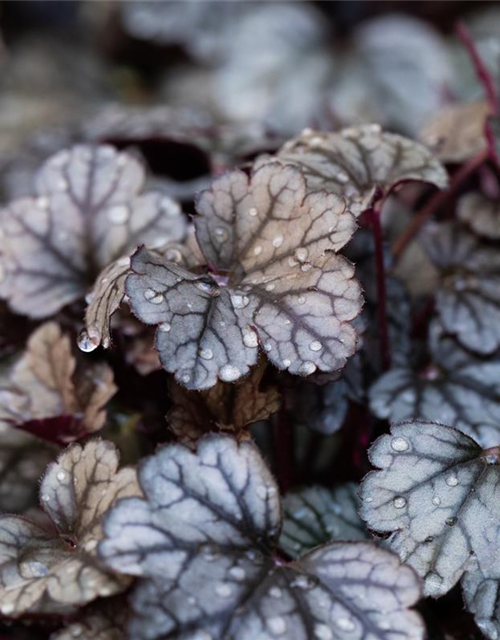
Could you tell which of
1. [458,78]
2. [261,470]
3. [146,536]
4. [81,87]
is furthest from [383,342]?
[81,87]

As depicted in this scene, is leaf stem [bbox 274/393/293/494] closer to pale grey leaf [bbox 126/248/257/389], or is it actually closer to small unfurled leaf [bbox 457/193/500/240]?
pale grey leaf [bbox 126/248/257/389]

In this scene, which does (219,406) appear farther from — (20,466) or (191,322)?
(20,466)

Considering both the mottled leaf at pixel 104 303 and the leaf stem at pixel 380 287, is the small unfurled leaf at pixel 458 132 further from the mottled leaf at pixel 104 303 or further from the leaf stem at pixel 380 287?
the mottled leaf at pixel 104 303

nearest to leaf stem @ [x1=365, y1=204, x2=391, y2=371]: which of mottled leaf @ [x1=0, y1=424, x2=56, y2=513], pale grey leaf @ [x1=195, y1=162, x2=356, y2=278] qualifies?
pale grey leaf @ [x1=195, y1=162, x2=356, y2=278]

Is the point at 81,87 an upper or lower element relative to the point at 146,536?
lower

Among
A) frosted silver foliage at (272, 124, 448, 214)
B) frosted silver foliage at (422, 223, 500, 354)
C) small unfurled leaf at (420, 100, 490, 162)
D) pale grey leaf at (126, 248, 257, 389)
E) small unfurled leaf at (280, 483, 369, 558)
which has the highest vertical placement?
frosted silver foliage at (272, 124, 448, 214)

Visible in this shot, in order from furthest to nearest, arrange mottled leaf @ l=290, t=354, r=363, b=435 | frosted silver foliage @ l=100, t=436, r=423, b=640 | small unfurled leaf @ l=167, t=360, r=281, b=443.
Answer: mottled leaf @ l=290, t=354, r=363, b=435 → small unfurled leaf @ l=167, t=360, r=281, b=443 → frosted silver foliage @ l=100, t=436, r=423, b=640

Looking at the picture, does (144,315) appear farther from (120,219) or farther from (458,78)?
(458,78)

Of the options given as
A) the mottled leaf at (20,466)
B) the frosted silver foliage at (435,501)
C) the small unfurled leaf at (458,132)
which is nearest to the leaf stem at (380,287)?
the frosted silver foliage at (435,501)
